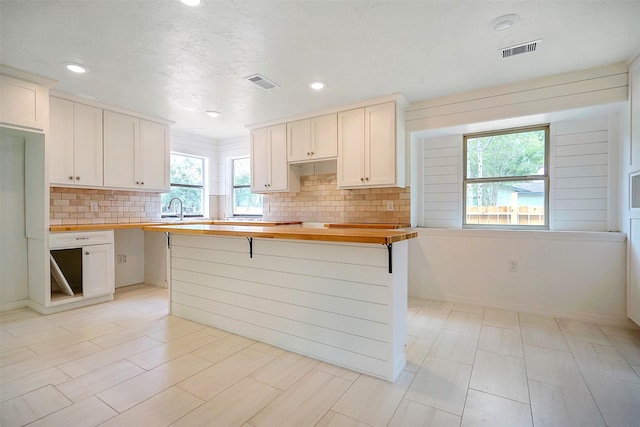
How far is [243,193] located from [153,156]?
68.5 inches

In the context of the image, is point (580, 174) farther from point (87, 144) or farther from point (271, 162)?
point (87, 144)

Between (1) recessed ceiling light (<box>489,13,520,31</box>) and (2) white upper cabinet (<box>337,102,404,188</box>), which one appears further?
(2) white upper cabinet (<box>337,102,404,188</box>)

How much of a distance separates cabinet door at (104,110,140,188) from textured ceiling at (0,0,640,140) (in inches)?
18.7

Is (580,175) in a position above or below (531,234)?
above

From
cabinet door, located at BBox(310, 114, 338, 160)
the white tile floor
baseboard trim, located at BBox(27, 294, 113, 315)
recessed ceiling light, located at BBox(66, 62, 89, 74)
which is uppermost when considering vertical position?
recessed ceiling light, located at BBox(66, 62, 89, 74)

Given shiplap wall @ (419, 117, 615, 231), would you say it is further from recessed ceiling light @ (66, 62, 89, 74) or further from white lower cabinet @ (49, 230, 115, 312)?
white lower cabinet @ (49, 230, 115, 312)

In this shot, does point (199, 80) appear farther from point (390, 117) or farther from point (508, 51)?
point (508, 51)

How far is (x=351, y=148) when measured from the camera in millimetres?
3924

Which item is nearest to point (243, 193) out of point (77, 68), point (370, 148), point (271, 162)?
point (271, 162)

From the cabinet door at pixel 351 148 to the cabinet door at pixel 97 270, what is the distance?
9.73ft

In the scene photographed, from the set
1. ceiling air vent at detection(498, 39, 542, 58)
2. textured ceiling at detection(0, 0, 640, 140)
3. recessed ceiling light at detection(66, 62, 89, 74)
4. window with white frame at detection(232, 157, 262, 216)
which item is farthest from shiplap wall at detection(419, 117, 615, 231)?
recessed ceiling light at detection(66, 62, 89, 74)

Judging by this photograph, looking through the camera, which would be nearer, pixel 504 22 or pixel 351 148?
pixel 504 22

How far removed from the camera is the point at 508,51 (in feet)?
8.39

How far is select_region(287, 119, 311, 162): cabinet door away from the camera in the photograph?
4.29m
